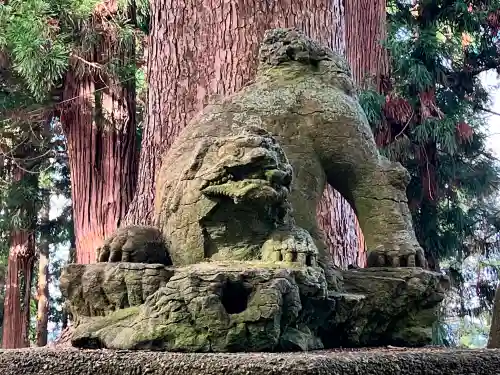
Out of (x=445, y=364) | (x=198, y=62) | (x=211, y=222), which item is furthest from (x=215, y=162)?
(x=198, y=62)

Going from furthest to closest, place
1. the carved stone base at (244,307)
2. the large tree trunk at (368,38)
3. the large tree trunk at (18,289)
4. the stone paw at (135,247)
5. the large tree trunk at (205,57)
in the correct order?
the large tree trunk at (18,289) → the large tree trunk at (368,38) → the large tree trunk at (205,57) → the stone paw at (135,247) → the carved stone base at (244,307)

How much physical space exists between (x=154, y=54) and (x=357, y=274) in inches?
81.3

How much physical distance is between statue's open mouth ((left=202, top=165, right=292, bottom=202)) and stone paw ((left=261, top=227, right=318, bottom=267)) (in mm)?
113

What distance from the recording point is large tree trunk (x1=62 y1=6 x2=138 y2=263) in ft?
17.9

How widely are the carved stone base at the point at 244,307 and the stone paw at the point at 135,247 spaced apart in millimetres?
100

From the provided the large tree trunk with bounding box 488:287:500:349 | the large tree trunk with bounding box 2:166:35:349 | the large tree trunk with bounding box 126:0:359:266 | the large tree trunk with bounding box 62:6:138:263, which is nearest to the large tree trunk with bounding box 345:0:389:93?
the large tree trunk with bounding box 62:6:138:263

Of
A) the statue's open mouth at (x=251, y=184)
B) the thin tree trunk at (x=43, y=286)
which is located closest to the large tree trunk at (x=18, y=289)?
the thin tree trunk at (x=43, y=286)

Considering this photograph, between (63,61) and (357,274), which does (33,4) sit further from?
(357,274)

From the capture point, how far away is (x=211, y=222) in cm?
210

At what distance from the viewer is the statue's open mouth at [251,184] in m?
1.99

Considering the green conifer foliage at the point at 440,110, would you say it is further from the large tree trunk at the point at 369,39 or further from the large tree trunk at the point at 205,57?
the large tree trunk at the point at 205,57

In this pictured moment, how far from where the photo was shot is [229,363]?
61.9 inches

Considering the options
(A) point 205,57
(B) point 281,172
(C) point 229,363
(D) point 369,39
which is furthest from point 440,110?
(C) point 229,363

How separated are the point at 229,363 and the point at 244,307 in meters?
0.30
